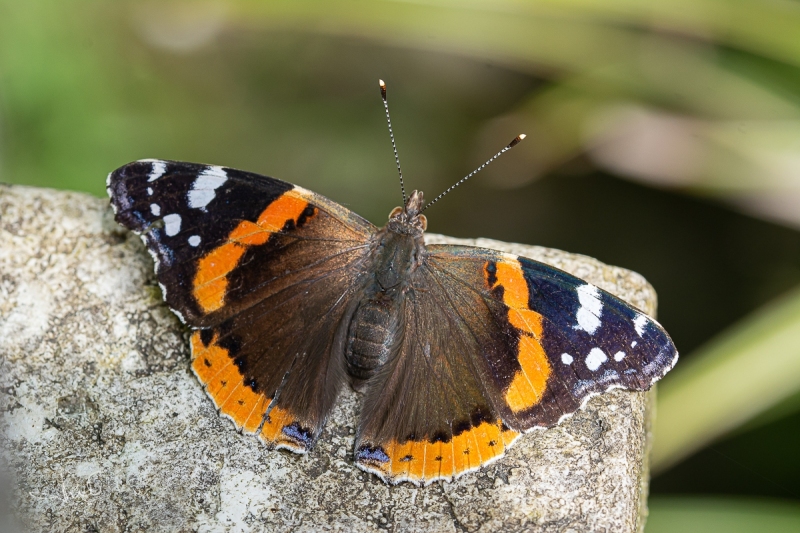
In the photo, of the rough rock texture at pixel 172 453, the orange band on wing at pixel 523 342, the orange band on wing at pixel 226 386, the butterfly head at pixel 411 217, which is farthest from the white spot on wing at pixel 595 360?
the orange band on wing at pixel 226 386

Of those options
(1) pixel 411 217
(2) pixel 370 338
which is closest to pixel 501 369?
(2) pixel 370 338

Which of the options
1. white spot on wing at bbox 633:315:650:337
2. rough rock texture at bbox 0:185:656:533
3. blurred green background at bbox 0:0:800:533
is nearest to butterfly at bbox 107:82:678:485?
white spot on wing at bbox 633:315:650:337

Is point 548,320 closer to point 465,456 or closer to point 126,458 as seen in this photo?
point 465,456

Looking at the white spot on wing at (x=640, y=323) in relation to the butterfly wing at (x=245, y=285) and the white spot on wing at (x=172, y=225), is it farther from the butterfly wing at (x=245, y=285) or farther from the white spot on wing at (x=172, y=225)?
the white spot on wing at (x=172, y=225)

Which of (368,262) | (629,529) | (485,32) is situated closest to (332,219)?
(368,262)

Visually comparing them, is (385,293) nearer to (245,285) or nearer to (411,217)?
(411,217)

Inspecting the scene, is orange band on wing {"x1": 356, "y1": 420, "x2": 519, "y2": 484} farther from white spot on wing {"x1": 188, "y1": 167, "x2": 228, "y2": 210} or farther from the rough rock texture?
white spot on wing {"x1": 188, "y1": 167, "x2": 228, "y2": 210}
